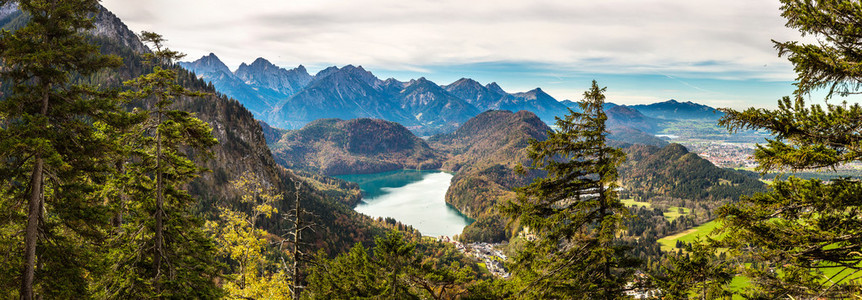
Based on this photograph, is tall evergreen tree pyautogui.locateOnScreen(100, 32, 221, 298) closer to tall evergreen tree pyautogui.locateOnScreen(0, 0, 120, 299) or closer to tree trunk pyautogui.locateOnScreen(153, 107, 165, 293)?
tree trunk pyautogui.locateOnScreen(153, 107, 165, 293)

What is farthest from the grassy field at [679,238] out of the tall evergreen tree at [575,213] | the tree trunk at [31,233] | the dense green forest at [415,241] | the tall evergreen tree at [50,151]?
the tree trunk at [31,233]

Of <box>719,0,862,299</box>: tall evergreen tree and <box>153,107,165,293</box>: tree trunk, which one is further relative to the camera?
<box>153,107,165,293</box>: tree trunk

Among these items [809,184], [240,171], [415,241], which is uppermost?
[809,184]

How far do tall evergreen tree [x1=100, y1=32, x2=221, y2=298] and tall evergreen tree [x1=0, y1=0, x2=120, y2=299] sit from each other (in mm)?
844

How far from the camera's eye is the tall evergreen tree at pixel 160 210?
38.9ft

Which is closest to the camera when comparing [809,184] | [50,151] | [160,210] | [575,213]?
[809,184]

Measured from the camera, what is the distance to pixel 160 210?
487 inches

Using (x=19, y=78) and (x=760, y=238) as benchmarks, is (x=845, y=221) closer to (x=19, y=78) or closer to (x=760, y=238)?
(x=760, y=238)

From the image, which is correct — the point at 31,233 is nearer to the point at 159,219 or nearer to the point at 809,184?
the point at 159,219

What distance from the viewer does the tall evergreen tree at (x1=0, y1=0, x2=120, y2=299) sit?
33.0 ft

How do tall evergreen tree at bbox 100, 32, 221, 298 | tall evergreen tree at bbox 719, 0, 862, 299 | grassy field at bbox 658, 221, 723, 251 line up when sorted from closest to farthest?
tall evergreen tree at bbox 719, 0, 862, 299 → tall evergreen tree at bbox 100, 32, 221, 298 → grassy field at bbox 658, 221, 723, 251

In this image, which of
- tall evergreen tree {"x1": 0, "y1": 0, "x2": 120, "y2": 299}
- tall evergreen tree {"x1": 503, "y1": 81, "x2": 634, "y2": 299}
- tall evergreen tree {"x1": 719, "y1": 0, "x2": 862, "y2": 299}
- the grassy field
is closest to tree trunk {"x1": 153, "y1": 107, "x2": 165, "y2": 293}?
tall evergreen tree {"x1": 0, "y1": 0, "x2": 120, "y2": 299}

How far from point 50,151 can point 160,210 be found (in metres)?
3.54

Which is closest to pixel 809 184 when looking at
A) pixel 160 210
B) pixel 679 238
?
pixel 160 210
